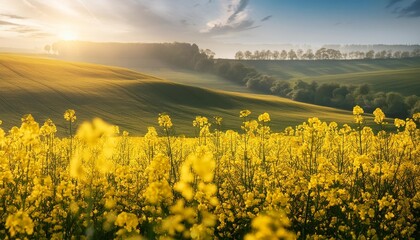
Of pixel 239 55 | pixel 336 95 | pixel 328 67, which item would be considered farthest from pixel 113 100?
pixel 328 67

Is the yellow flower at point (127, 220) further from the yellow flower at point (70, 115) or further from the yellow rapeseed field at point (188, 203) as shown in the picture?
the yellow flower at point (70, 115)

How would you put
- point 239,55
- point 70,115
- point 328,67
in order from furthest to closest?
1. point 239,55
2. point 328,67
3. point 70,115

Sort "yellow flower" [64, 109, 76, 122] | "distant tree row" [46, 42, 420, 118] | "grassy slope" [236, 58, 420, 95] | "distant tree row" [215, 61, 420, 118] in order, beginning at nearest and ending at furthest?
"yellow flower" [64, 109, 76, 122] → "distant tree row" [215, 61, 420, 118] → "distant tree row" [46, 42, 420, 118] → "grassy slope" [236, 58, 420, 95]

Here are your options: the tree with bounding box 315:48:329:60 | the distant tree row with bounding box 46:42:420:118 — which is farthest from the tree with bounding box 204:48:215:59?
the tree with bounding box 315:48:329:60

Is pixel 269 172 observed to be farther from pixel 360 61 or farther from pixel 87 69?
pixel 360 61

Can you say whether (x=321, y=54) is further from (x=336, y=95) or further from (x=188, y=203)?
(x=188, y=203)

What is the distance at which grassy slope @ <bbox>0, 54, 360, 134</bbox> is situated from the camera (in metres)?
45.2

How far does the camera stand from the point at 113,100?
53.4 metres

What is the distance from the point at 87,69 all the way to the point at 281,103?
125 ft

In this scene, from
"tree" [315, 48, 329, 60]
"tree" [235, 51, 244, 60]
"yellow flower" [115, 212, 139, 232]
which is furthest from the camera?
"tree" [315, 48, 329, 60]

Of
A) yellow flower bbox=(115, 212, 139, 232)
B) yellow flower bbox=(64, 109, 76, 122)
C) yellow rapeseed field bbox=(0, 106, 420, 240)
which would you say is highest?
yellow flower bbox=(64, 109, 76, 122)

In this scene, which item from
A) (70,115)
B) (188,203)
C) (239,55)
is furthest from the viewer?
(239,55)

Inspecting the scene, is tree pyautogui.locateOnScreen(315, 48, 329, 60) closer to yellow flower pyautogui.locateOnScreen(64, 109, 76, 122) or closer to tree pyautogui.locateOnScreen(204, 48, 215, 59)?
tree pyautogui.locateOnScreen(204, 48, 215, 59)

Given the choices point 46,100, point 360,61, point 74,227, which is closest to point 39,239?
point 74,227
